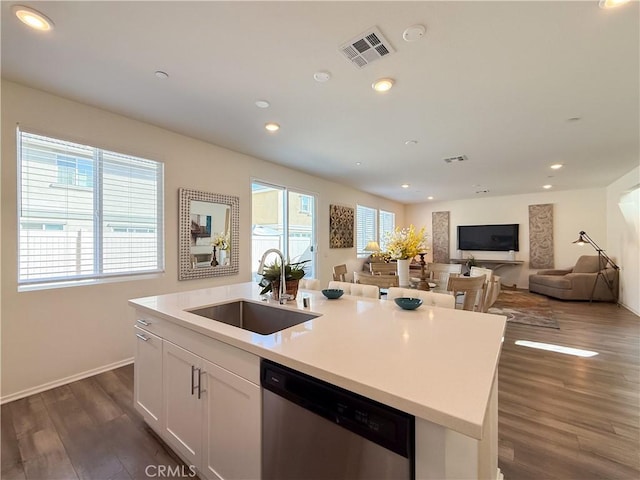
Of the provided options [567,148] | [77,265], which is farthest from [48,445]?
[567,148]

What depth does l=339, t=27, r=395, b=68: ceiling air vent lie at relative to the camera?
176 cm

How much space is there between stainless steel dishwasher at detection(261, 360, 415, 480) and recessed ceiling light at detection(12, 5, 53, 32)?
232 cm

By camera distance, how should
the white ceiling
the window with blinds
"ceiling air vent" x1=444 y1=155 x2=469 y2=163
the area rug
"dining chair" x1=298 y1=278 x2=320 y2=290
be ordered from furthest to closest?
the area rug, "ceiling air vent" x1=444 y1=155 x2=469 y2=163, "dining chair" x1=298 y1=278 x2=320 y2=290, the window with blinds, the white ceiling

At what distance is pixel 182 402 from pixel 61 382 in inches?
75.6

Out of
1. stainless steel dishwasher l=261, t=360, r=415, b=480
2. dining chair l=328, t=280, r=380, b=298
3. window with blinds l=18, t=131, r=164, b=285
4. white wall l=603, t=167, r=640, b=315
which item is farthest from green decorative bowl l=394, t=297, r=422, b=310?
white wall l=603, t=167, r=640, b=315

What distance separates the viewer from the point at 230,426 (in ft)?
4.29

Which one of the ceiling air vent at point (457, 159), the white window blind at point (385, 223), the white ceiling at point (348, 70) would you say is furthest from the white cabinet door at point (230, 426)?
the white window blind at point (385, 223)

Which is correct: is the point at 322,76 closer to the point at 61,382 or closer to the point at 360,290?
the point at 360,290

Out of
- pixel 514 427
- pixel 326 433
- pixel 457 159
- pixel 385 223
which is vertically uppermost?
pixel 457 159

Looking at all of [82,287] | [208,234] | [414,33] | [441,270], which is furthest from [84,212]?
[441,270]

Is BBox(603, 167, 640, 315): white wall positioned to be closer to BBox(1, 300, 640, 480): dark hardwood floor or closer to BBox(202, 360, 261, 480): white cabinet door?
BBox(1, 300, 640, 480): dark hardwood floor

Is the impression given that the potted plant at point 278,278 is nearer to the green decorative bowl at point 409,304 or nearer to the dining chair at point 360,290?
the dining chair at point 360,290

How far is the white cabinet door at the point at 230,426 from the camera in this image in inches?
47.8

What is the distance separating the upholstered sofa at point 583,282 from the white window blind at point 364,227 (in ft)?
13.6
